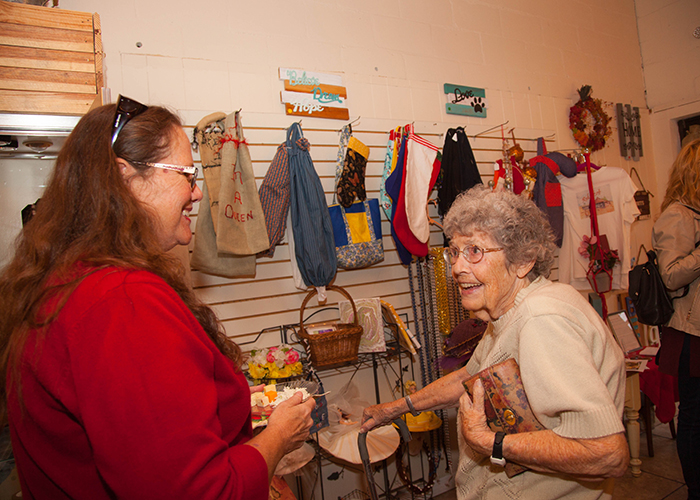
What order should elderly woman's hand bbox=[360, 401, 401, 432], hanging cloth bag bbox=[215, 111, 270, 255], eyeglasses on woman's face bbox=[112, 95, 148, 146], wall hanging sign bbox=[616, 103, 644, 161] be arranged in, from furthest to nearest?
wall hanging sign bbox=[616, 103, 644, 161]
hanging cloth bag bbox=[215, 111, 270, 255]
elderly woman's hand bbox=[360, 401, 401, 432]
eyeglasses on woman's face bbox=[112, 95, 148, 146]

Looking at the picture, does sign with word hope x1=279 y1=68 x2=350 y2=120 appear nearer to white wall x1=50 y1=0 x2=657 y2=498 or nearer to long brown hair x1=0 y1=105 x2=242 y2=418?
white wall x1=50 y1=0 x2=657 y2=498

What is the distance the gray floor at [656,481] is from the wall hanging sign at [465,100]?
3493 mm

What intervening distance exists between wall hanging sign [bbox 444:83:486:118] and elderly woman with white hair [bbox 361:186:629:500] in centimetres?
275

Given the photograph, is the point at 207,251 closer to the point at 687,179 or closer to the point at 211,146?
the point at 211,146

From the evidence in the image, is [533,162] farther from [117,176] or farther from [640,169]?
[117,176]

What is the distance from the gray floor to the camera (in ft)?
10.8

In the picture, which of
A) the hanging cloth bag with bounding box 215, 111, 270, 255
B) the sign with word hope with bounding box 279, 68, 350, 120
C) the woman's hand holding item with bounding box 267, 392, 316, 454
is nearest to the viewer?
the woman's hand holding item with bounding box 267, 392, 316, 454

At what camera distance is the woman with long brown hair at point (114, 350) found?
30.7 inches

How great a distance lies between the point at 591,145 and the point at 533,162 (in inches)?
47.6

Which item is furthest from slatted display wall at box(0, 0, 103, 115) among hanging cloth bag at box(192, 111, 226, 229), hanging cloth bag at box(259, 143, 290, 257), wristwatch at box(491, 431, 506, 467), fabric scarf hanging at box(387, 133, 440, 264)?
fabric scarf hanging at box(387, 133, 440, 264)

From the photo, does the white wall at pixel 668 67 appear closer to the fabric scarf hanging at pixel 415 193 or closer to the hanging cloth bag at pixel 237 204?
the fabric scarf hanging at pixel 415 193

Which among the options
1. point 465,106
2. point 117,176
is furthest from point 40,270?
point 465,106

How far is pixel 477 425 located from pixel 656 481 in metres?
3.11

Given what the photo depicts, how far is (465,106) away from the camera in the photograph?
4.36m
